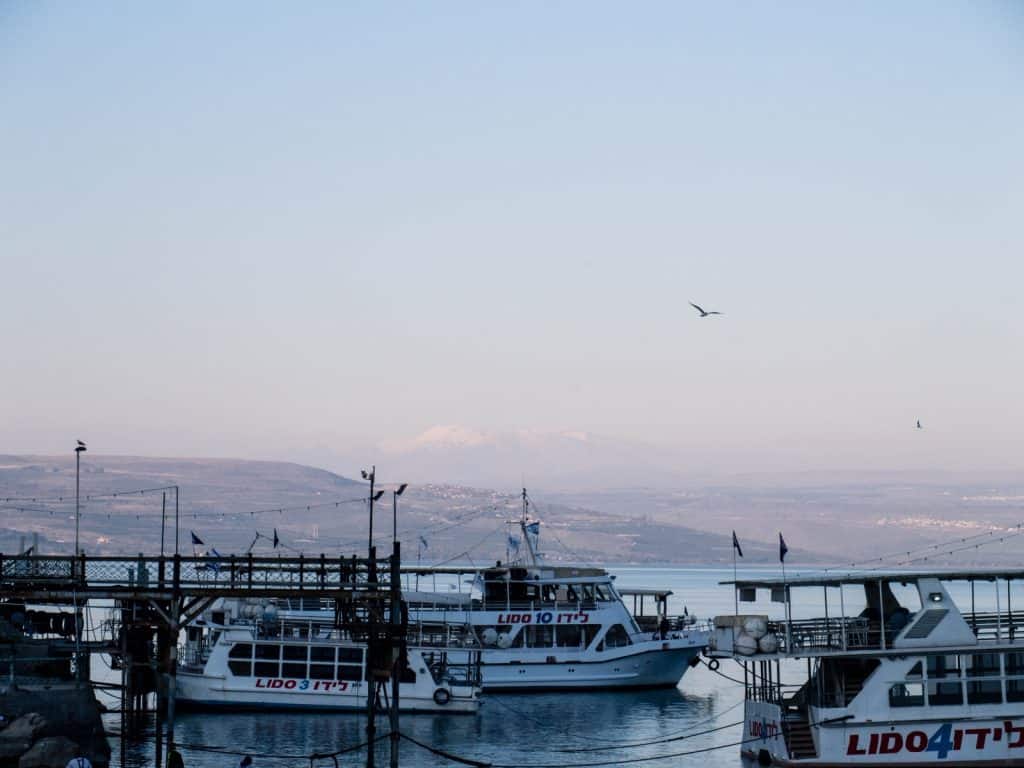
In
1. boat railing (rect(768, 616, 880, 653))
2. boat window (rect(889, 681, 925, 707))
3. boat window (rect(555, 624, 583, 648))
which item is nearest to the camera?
boat window (rect(889, 681, 925, 707))

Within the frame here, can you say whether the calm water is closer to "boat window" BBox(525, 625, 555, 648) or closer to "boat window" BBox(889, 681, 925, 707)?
"boat window" BBox(525, 625, 555, 648)

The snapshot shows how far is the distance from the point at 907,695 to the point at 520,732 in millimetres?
21236

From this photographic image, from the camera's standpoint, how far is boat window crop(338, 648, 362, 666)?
63.9 m

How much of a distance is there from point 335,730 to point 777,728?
21186 millimetres

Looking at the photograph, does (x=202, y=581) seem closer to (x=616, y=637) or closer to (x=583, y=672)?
(x=583, y=672)

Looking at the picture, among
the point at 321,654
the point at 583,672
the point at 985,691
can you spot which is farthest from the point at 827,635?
the point at 583,672

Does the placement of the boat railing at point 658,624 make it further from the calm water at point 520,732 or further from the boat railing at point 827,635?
the boat railing at point 827,635

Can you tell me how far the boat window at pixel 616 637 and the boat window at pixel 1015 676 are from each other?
104 feet

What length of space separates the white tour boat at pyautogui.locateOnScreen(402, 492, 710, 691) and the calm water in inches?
38.1

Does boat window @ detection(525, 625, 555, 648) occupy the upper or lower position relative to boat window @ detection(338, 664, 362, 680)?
upper

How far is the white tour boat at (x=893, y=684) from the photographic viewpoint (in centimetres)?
4331

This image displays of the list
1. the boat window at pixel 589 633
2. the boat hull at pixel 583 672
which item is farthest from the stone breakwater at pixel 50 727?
the boat window at pixel 589 633

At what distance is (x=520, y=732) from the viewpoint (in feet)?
202

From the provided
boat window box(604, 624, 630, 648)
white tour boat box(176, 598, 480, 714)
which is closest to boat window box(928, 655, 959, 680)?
white tour boat box(176, 598, 480, 714)
